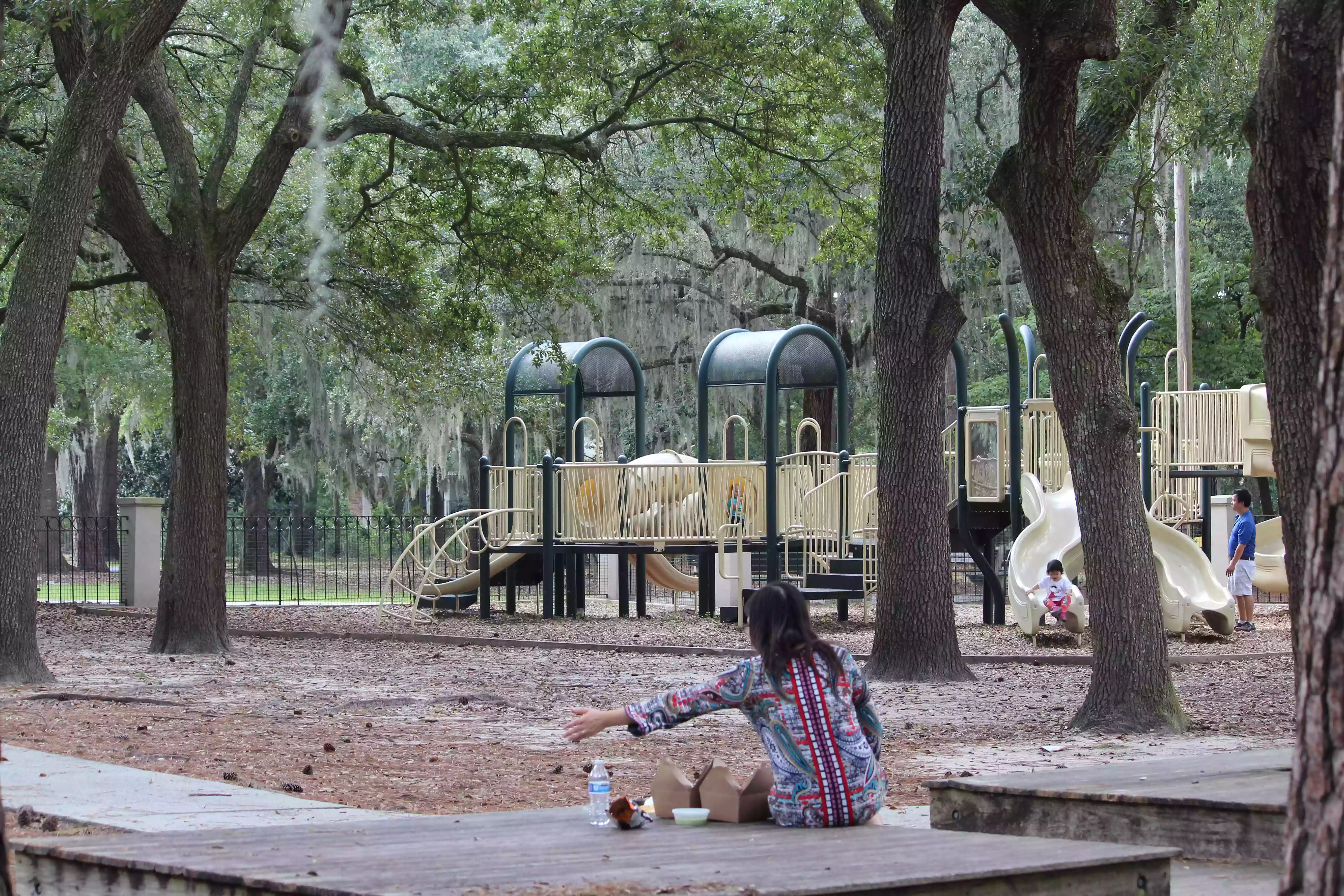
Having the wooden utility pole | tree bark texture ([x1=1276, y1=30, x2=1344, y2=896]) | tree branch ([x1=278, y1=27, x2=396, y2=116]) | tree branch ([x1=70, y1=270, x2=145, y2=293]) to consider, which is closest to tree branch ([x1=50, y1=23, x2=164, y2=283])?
tree branch ([x1=278, y1=27, x2=396, y2=116])

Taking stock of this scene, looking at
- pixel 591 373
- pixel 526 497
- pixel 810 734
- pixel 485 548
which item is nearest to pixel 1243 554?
pixel 526 497

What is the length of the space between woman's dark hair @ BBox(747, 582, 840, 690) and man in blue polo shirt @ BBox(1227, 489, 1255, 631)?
1520 cm

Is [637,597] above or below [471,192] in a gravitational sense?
below

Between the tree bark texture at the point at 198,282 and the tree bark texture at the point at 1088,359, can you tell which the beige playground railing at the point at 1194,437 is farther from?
the tree bark texture at the point at 198,282

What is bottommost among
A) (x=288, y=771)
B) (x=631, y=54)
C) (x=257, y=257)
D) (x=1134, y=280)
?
(x=288, y=771)

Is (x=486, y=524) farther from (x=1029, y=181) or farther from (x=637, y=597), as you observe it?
(x=1029, y=181)

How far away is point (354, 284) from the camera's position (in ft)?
62.0

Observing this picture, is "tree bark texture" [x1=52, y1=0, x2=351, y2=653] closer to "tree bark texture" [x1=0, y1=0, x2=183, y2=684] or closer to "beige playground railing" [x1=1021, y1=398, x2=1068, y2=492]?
"tree bark texture" [x1=0, y1=0, x2=183, y2=684]

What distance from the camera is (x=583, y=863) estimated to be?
4.25m

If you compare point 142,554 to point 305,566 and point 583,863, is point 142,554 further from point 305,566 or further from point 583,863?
point 583,863

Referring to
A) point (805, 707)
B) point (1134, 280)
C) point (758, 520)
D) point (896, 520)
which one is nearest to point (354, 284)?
point (758, 520)

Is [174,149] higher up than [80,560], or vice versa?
[174,149]

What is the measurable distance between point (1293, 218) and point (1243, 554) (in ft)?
42.9

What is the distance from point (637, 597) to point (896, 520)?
35.0 feet
